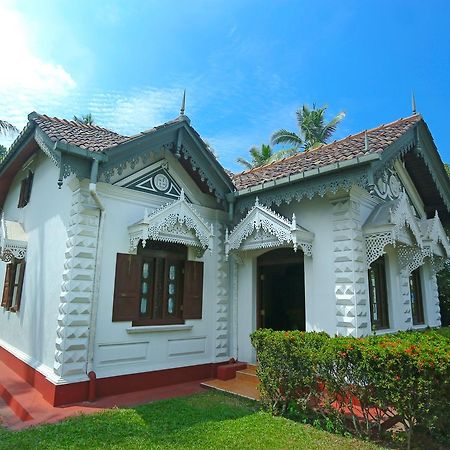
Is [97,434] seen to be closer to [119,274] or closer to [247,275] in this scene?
[119,274]

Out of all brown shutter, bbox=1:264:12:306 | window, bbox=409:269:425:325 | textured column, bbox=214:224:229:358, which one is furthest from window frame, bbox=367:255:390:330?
brown shutter, bbox=1:264:12:306

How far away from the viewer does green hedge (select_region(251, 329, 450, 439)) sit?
13.0 ft

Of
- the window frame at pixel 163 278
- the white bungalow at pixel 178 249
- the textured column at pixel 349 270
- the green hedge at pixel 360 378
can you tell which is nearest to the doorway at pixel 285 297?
the white bungalow at pixel 178 249

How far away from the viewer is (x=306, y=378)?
511 centimetres

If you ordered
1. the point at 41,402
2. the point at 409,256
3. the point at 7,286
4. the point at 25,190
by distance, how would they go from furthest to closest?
the point at 25,190, the point at 7,286, the point at 409,256, the point at 41,402

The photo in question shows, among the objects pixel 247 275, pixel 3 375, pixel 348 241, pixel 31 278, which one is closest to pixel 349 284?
pixel 348 241

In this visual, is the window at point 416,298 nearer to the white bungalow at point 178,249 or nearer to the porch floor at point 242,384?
the white bungalow at point 178,249

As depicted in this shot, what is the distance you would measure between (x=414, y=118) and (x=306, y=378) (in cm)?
630

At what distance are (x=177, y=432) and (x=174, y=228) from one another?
370cm

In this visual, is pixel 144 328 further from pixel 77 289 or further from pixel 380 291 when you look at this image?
pixel 380 291

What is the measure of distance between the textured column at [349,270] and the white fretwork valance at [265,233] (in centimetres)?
64

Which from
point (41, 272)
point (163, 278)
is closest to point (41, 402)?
point (41, 272)

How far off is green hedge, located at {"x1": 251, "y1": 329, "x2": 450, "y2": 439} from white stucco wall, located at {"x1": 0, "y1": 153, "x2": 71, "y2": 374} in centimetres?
391

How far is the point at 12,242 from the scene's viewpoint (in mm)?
8508
